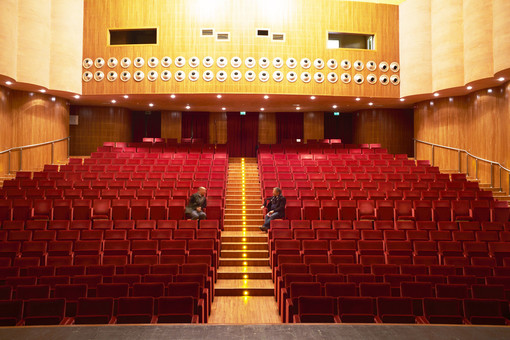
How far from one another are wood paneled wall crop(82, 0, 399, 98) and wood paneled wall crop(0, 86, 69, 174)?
43.7 inches

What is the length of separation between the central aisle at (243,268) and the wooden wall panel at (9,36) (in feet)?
15.4

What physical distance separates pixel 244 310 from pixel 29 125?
7.31m

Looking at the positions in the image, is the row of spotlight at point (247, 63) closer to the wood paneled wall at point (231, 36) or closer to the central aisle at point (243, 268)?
the wood paneled wall at point (231, 36)

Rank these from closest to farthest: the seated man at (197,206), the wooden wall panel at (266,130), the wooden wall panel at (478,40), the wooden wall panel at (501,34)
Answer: the seated man at (197,206)
the wooden wall panel at (501,34)
the wooden wall panel at (478,40)
the wooden wall panel at (266,130)

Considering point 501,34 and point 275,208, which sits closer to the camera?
point 275,208

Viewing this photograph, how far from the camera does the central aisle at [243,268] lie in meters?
4.16

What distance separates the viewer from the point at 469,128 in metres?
9.24

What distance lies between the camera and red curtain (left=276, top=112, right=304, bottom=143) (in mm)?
12938

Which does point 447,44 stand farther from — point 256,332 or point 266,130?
point 256,332

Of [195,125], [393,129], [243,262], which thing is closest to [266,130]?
[195,125]

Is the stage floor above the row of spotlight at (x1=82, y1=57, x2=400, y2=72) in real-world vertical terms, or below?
below

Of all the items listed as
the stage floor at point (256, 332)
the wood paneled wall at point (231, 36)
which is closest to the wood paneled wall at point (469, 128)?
the wood paneled wall at point (231, 36)

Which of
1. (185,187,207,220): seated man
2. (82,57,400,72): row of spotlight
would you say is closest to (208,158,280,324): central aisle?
(185,187,207,220): seated man

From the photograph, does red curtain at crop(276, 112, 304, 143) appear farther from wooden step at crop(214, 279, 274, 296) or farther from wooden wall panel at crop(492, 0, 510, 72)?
wooden step at crop(214, 279, 274, 296)
